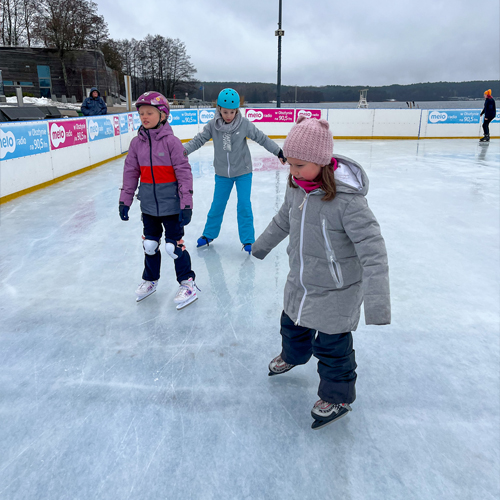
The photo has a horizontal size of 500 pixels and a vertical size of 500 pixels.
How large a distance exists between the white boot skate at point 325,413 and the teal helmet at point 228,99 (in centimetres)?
242

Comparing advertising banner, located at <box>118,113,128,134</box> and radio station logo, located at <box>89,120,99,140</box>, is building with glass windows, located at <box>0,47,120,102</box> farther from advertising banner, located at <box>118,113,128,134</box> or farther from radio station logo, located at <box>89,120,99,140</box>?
radio station logo, located at <box>89,120,99,140</box>

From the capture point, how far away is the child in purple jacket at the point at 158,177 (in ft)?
8.03

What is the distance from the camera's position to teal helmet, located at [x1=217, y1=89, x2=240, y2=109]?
327cm

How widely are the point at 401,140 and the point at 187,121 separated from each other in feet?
25.3

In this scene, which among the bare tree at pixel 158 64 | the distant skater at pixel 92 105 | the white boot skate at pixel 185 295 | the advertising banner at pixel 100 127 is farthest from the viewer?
the bare tree at pixel 158 64

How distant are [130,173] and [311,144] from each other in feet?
5.07

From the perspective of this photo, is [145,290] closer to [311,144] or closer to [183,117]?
[311,144]

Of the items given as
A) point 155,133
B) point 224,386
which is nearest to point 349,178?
point 224,386

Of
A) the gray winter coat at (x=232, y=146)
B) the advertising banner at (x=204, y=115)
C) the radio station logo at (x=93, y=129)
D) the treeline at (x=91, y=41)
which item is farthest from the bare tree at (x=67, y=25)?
the gray winter coat at (x=232, y=146)

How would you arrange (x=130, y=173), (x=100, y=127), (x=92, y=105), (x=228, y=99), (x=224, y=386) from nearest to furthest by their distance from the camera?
(x=224, y=386) → (x=130, y=173) → (x=228, y=99) → (x=100, y=127) → (x=92, y=105)

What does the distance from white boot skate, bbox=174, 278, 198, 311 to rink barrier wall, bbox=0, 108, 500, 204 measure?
13.8 ft

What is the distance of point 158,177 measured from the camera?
253 cm

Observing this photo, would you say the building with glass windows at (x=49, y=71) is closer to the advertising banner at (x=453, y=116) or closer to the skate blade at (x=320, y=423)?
the advertising banner at (x=453, y=116)

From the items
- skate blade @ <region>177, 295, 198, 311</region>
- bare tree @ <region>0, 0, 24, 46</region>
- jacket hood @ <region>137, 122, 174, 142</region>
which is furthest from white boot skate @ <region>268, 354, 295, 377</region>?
bare tree @ <region>0, 0, 24, 46</region>
